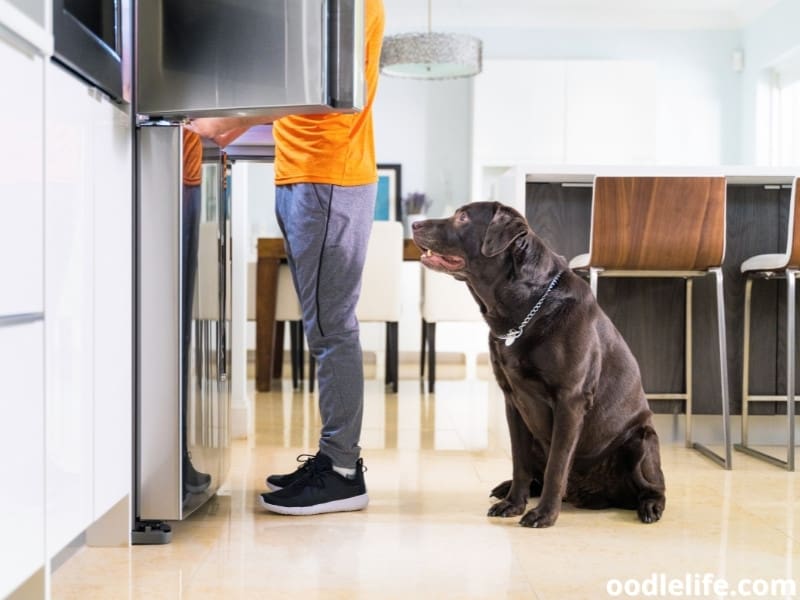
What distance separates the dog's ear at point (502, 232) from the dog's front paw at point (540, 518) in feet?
1.97

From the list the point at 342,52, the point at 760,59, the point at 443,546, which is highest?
the point at 760,59

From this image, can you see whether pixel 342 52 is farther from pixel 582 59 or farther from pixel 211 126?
pixel 582 59

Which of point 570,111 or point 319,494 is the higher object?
point 570,111

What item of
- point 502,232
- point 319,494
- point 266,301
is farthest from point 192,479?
point 266,301

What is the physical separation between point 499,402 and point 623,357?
47.0 inches

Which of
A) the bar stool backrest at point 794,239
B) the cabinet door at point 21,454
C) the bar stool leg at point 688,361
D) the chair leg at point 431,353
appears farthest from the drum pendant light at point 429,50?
the cabinet door at point 21,454

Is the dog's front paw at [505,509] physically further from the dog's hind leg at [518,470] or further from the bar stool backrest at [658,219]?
the bar stool backrest at [658,219]

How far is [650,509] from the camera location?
2.17 meters

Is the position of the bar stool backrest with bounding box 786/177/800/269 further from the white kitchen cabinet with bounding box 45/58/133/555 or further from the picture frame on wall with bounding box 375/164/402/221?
the picture frame on wall with bounding box 375/164/402/221

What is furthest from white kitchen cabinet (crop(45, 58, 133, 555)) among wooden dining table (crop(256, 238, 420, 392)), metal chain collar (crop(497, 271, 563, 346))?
wooden dining table (crop(256, 238, 420, 392))

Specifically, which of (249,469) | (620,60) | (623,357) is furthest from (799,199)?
(620,60)

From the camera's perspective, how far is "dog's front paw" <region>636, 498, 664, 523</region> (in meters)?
2.16

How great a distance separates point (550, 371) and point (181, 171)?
3.05 feet

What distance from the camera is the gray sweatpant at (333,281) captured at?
2.12m
